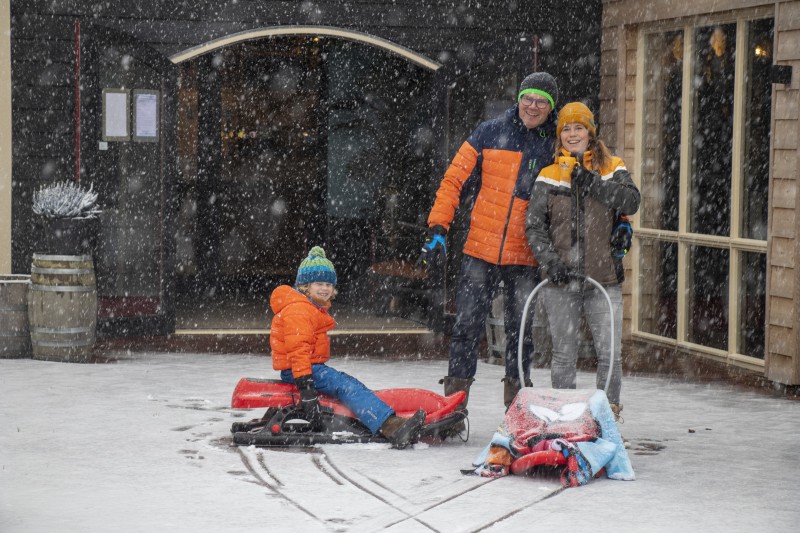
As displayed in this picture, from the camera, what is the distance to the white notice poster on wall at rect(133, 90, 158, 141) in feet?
34.2

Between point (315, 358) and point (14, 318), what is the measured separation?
3.70 meters

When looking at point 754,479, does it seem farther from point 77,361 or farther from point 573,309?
point 77,361

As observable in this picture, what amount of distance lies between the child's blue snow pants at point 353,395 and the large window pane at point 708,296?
4.16 m

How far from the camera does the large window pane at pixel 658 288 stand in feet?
34.0

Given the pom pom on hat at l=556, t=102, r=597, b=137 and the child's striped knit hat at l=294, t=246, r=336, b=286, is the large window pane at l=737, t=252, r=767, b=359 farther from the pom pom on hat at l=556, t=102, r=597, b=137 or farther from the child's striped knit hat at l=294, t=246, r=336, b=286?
the child's striped knit hat at l=294, t=246, r=336, b=286

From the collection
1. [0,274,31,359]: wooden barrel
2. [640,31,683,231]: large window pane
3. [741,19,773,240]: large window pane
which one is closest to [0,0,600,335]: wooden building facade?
[640,31,683,231]: large window pane

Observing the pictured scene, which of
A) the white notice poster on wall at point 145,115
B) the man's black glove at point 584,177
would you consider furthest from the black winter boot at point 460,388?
the white notice poster on wall at point 145,115

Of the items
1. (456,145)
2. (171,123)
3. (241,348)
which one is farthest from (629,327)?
(171,123)

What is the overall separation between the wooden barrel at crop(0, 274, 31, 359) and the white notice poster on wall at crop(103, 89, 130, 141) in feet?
5.49

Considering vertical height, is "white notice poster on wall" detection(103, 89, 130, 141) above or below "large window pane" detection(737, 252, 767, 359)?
above

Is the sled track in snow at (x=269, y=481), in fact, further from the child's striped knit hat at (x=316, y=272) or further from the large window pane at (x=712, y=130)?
the large window pane at (x=712, y=130)

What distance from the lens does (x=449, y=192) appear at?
21.9 feet

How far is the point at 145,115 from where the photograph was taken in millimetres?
10461

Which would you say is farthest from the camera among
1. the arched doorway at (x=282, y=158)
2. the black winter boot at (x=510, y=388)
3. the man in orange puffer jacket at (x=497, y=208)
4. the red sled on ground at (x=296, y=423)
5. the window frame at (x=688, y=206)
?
the arched doorway at (x=282, y=158)
